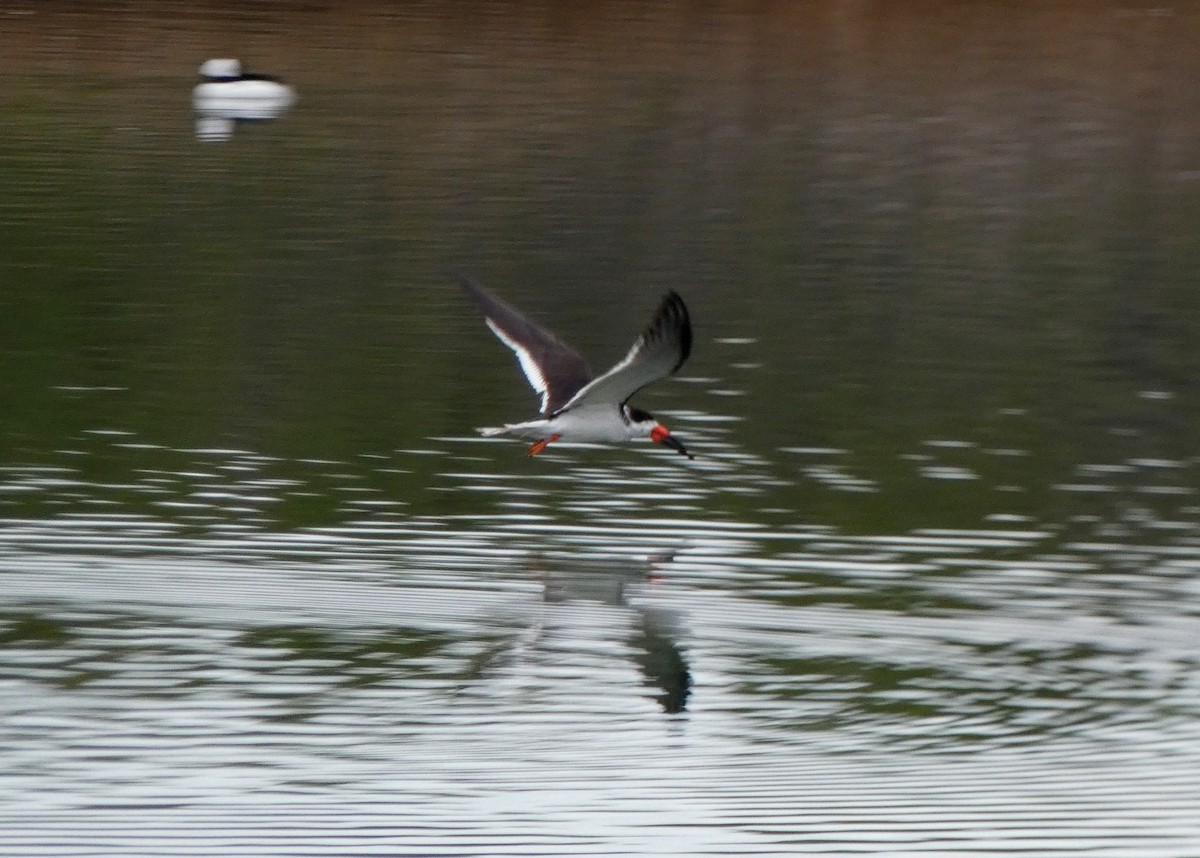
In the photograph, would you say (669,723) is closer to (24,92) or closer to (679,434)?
(679,434)

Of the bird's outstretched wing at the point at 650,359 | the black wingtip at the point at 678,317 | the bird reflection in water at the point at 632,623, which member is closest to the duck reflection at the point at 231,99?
the bird's outstretched wing at the point at 650,359

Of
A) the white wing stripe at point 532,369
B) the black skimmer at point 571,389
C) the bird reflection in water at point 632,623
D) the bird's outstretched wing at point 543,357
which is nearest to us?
the bird reflection in water at point 632,623

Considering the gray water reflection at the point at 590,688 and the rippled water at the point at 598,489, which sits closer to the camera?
the gray water reflection at the point at 590,688

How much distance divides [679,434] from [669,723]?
7.06m

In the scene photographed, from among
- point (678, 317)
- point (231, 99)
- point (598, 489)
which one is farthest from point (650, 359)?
point (231, 99)

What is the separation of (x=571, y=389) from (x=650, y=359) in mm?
1990

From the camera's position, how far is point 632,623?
12.6 metres

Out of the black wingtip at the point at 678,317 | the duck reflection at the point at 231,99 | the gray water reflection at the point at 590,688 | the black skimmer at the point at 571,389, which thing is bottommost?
the gray water reflection at the point at 590,688

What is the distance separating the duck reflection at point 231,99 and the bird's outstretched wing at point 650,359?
21.3 meters

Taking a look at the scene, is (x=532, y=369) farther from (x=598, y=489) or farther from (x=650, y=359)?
(x=650, y=359)

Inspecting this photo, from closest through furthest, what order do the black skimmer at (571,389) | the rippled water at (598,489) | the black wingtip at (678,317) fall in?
the rippled water at (598,489) < the black wingtip at (678,317) < the black skimmer at (571,389)

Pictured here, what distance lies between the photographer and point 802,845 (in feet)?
30.2

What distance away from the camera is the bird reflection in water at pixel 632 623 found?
38.0 feet

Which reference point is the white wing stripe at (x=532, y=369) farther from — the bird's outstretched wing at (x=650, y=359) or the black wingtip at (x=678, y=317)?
the black wingtip at (x=678, y=317)
